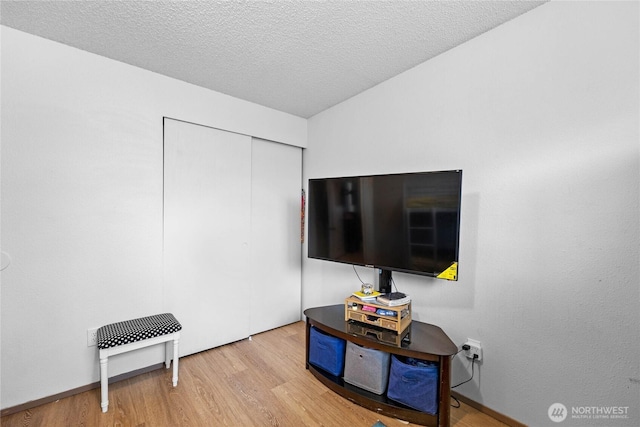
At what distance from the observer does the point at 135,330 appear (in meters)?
1.90

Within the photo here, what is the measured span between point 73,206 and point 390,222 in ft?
7.48

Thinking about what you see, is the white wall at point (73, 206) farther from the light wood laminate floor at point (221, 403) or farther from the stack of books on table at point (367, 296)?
the stack of books on table at point (367, 296)

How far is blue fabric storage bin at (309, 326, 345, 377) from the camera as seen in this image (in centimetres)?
197

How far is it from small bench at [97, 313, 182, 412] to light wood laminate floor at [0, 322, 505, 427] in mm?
138

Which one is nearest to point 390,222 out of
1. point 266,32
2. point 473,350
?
point 473,350

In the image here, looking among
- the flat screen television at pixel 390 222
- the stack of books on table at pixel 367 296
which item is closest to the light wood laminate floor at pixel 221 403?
the stack of books on table at pixel 367 296

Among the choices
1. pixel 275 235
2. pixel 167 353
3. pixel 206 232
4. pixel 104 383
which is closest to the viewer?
pixel 104 383

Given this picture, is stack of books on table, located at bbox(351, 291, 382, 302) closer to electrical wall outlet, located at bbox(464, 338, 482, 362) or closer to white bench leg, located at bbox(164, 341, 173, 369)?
electrical wall outlet, located at bbox(464, 338, 482, 362)

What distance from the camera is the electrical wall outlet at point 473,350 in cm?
177

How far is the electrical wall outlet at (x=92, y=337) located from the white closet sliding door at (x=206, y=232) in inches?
19.2

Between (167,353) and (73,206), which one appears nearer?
(73,206)

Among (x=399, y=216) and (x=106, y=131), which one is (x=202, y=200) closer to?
(x=106, y=131)

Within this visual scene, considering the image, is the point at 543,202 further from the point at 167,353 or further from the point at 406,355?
the point at 167,353

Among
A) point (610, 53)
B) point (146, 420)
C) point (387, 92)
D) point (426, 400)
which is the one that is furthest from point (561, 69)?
point (146, 420)
